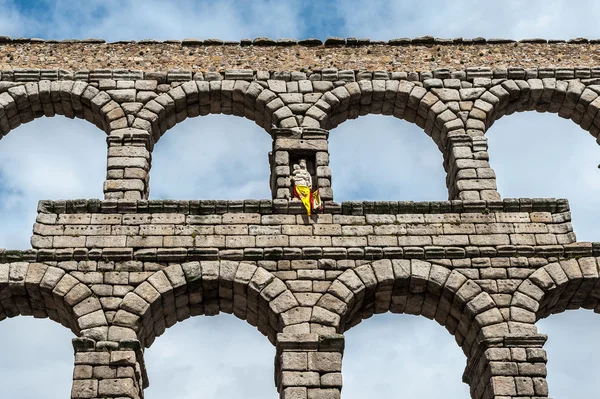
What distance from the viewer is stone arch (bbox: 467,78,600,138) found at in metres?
17.9

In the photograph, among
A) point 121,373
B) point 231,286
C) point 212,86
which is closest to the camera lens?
point 121,373

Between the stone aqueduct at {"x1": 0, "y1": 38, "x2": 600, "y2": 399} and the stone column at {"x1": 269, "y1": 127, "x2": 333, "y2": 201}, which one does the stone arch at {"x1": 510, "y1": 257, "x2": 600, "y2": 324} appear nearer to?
the stone aqueduct at {"x1": 0, "y1": 38, "x2": 600, "y2": 399}

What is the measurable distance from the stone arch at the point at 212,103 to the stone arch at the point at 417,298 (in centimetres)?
387

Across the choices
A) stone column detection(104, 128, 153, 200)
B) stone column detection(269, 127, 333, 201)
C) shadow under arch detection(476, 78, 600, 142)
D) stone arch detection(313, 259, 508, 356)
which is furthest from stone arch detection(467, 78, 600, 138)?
stone column detection(104, 128, 153, 200)

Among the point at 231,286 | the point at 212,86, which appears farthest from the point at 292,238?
the point at 212,86

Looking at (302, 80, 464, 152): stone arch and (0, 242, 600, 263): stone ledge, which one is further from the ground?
(302, 80, 464, 152): stone arch

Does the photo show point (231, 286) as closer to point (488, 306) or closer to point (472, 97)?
point (488, 306)

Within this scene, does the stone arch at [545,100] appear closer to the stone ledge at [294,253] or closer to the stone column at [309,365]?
the stone ledge at [294,253]

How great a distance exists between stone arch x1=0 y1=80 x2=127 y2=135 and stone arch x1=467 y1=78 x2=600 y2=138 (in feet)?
21.9

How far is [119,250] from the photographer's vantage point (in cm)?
1521

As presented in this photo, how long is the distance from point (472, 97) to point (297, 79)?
3.25 m

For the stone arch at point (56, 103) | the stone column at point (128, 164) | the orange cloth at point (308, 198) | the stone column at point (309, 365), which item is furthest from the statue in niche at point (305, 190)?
the stone arch at point (56, 103)

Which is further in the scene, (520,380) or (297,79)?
(297,79)

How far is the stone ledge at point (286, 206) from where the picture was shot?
1575 cm
